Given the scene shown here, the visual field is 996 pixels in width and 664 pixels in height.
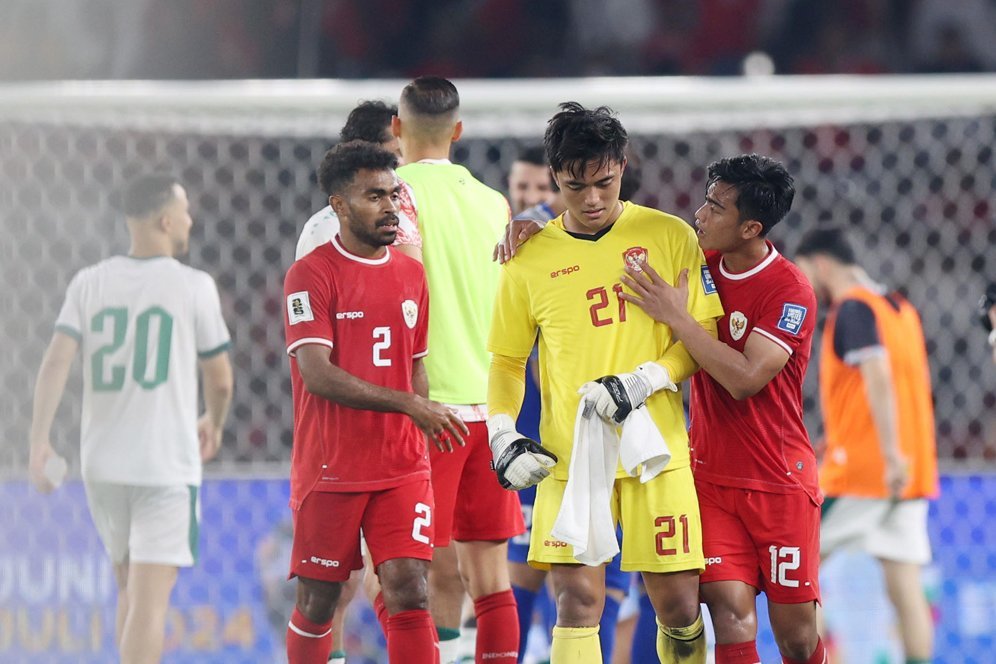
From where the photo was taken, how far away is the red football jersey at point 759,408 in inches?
136

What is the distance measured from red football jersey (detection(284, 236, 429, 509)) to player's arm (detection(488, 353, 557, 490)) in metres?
0.37

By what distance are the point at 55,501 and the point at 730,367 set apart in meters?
3.49

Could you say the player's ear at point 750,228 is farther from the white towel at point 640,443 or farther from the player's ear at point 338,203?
the player's ear at point 338,203

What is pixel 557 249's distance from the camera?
3371mm

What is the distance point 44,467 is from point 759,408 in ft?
8.89

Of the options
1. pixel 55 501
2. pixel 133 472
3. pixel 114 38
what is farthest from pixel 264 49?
pixel 133 472

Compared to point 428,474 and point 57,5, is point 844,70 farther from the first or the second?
point 428,474

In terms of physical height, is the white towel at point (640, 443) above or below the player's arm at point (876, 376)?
below

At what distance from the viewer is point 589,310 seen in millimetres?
3303

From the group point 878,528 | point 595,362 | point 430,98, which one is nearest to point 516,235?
point 595,362

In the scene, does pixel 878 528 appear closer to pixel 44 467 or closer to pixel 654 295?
pixel 654 295

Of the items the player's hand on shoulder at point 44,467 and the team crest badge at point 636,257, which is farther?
the player's hand on shoulder at point 44,467

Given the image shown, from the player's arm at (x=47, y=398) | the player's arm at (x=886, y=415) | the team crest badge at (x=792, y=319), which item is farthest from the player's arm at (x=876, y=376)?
the player's arm at (x=47, y=398)

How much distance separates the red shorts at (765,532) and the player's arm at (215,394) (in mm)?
2186
